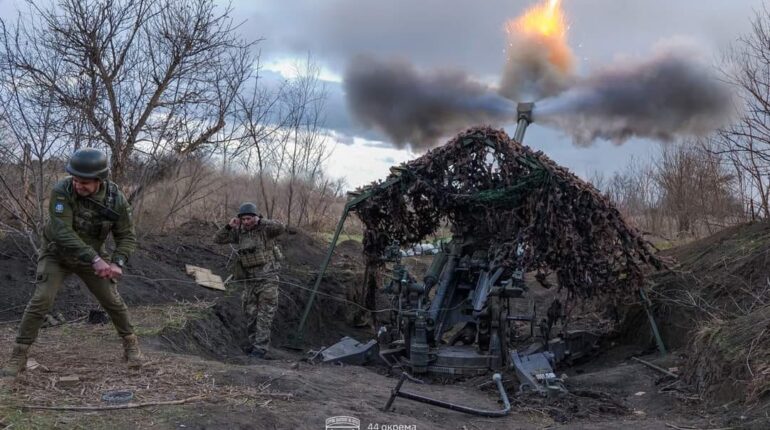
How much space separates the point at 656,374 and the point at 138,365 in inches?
243

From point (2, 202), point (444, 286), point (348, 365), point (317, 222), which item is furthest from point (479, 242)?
point (317, 222)

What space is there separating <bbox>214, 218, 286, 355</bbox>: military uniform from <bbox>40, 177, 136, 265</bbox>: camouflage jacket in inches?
123

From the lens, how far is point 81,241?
6047 mm

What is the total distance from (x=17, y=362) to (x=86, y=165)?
1874mm

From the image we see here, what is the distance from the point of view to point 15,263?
1034 centimetres

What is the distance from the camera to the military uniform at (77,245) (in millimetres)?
5980

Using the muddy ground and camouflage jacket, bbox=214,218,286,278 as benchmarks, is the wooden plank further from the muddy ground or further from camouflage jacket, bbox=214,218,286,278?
camouflage jacket, bbox=214,218,286,278

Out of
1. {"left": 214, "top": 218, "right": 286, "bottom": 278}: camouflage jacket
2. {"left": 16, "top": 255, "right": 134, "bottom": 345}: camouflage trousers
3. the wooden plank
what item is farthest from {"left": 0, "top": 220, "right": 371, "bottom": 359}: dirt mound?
{"left": 16, "top": 255, "right": 134, "bottom": 345}: camouflage trousers

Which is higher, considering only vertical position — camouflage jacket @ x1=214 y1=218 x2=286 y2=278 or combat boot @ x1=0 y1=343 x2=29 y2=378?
camouflage jacket @ x1=214 y1=218 x2=286 y2=278

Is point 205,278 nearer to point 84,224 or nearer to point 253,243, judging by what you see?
point 253,243

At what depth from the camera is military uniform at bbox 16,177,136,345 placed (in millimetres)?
5980

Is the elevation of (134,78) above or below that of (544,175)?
above

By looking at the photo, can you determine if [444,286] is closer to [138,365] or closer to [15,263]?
[138,365]

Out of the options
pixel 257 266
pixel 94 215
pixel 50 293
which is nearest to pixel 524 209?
pixel 257 266
